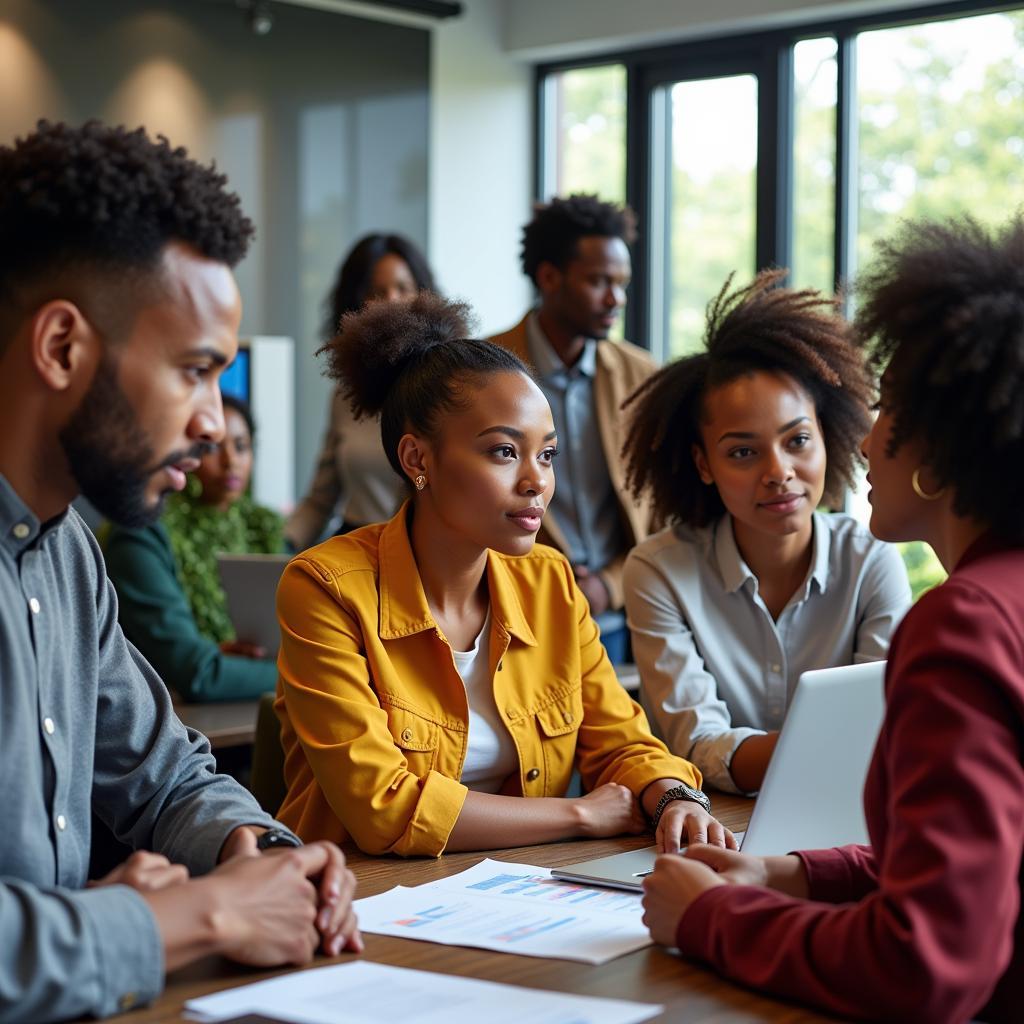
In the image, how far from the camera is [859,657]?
102 inches

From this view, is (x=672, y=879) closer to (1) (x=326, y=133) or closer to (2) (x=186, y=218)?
(2) (x=186, y=218)

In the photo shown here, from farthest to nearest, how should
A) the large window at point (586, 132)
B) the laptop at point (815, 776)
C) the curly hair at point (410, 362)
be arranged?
the large window at point (586, 132) < the curly hair at point (410, 362) < the laptop at point (815, 776)

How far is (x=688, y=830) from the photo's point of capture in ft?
6.31

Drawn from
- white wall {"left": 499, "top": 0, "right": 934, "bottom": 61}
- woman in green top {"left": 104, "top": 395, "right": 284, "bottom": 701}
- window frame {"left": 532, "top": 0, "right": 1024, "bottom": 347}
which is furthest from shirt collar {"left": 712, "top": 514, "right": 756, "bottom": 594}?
white wall {"left": 499, "top": 0, "right": 934, "bottom": 61}

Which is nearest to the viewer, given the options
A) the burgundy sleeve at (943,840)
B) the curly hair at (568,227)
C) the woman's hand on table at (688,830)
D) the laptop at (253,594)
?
the burgundy sleeve at (943,840)

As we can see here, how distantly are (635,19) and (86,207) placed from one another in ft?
16.0

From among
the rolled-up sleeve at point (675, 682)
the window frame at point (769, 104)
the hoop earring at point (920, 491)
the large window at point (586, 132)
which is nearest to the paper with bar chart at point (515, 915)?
the hoop earring at point (920, 491)

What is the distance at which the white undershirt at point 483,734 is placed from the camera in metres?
2.15

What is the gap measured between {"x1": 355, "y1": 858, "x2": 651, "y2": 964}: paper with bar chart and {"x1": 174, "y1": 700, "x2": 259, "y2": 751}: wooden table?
112 centimetres

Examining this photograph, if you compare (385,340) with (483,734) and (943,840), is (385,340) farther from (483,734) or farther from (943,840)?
(943,840)

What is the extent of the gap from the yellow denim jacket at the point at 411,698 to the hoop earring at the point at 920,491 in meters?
0.80

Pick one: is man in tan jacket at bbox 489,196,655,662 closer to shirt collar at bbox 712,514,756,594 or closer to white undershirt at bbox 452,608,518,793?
shirt collar at bbox 712,514,756,594

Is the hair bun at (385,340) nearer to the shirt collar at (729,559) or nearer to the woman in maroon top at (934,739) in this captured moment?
the shirt collar at (729,559)

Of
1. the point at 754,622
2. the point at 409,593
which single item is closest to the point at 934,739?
the point at 409,593
